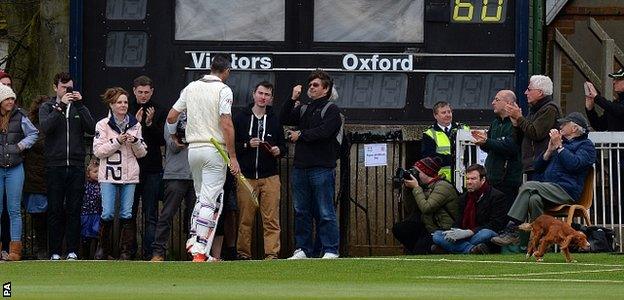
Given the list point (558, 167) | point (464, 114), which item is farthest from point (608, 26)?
point (558, 167)

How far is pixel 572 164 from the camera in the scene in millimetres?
18625

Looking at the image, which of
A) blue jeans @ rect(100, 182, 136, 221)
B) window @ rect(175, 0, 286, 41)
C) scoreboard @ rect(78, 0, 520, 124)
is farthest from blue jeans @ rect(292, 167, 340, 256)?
blue jeans @ rect(100, 182, 136, 221)

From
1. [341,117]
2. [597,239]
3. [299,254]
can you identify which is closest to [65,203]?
[299,254]

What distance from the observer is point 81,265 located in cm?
1823

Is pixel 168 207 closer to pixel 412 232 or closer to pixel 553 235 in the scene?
pixel 412 232

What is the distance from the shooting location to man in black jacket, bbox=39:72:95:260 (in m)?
20.2

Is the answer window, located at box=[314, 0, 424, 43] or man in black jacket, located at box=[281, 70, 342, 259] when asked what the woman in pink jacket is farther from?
window, located at box=[314, 0, 424, 43]

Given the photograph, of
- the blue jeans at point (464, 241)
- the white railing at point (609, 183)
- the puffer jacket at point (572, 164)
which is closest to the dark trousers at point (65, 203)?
the blue jeans at point (464, 241)

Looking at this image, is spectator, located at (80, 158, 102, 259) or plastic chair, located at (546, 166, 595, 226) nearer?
plastic chair, located at (546, 166, 595, 226)

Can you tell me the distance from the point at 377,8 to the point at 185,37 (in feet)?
6.91

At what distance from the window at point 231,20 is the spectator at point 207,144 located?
5.85 ft

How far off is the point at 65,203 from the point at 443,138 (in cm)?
412

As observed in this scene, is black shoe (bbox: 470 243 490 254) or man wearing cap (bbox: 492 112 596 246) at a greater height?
man wearing cap (bbox: 492 112 596 246)

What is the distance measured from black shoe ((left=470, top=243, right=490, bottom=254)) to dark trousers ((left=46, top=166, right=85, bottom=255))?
14.1ft
